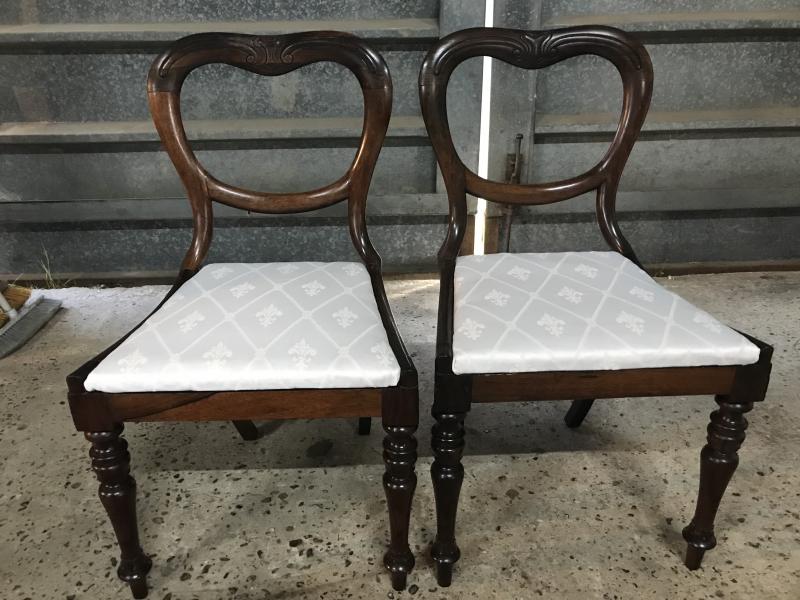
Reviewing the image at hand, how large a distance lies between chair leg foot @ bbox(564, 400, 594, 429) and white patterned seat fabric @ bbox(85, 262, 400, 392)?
735 millimetres

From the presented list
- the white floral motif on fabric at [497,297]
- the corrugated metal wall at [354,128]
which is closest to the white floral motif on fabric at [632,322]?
the white floral motif on fabric at [497,297]

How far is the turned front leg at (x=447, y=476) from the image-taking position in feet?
3.52

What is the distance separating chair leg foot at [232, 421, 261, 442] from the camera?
1625 millimetres

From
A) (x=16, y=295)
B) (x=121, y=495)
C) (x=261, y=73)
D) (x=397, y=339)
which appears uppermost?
(x=261, y=73)

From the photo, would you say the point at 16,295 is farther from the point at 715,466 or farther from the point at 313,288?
the point at 715,466

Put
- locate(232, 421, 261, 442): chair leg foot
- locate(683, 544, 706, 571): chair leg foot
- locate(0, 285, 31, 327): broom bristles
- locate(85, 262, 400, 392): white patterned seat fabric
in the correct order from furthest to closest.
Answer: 1. locate(0, 285, 31, 327): broom bristles
2. locate(232, 421, 261, 442): chair leg foot
3. locate(683, 544, 706, 571): chair leg foot
4. locate(85, 262, 400, 392): white patterned seat fabric

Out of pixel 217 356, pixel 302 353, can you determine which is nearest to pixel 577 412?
pixel 302 353

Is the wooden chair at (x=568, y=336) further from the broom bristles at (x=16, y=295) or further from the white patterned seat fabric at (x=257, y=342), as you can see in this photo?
the broom bristles at (x=16, y=295)

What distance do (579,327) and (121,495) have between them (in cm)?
89

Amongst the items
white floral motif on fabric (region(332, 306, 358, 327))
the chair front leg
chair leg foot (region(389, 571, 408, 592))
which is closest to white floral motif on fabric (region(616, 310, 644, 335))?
white floral motif on fabric (region(332, 306, 358, 327))

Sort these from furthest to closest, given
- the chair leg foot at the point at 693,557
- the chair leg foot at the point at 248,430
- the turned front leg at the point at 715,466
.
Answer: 1. the chair leg foot at the point at 248,430
2. the chair leg foot at the point at 693,557
3. the turned front leg at the point at 715,466

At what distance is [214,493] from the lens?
1481mm

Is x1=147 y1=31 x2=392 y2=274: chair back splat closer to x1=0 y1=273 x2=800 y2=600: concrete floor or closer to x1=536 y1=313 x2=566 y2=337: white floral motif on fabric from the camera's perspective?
x1=536 y1=313 x2=566 y2=337: white floral motif on fabric

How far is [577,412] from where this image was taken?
167cm
